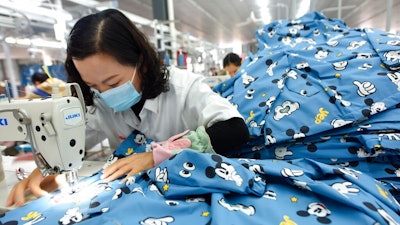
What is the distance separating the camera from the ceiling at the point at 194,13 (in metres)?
2.80

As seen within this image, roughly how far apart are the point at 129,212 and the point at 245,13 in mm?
8023

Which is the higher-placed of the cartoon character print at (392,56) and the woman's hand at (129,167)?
the cartoon character print at (392,56)

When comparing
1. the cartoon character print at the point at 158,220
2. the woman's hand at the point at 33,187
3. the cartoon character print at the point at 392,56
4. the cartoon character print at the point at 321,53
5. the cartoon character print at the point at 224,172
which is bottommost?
the woman's hand at the point at 33,187

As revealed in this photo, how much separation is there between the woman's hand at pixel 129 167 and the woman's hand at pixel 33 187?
18 cm

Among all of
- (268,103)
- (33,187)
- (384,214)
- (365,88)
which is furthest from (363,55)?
(33,187)

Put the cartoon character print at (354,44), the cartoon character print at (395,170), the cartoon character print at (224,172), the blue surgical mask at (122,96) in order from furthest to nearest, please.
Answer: the cartoon character print at (354,44) → the blue surgical mask at (122,96) → the cartoon character print at (395,170) → the cartoon character print at (224,172)

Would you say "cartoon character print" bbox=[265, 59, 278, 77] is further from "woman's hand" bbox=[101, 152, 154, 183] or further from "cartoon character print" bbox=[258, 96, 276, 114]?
"woman's hand" bbox=[101, 152, 154, 183]

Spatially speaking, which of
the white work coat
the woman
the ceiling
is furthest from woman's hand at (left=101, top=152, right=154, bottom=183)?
the ceiling

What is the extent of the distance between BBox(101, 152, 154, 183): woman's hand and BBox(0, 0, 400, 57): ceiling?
1.65m

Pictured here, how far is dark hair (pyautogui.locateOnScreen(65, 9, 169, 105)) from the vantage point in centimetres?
93

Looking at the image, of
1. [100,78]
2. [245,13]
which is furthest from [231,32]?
[100,78]

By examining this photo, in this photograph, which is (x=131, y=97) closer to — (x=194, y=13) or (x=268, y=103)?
(x=268, y=103)

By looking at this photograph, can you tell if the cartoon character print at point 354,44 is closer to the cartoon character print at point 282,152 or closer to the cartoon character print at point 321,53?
the cartoon character print at point 321,53

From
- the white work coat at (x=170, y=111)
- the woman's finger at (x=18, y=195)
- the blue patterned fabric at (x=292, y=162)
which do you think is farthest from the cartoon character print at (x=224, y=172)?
the woman's finger at (x=18, y=195)
